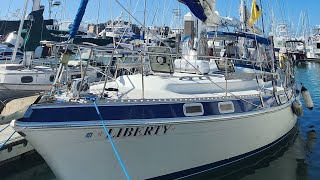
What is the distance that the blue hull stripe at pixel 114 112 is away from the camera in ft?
20.4

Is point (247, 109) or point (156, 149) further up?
point (247, 109)

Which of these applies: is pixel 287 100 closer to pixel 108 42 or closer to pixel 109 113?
pixel 109 113

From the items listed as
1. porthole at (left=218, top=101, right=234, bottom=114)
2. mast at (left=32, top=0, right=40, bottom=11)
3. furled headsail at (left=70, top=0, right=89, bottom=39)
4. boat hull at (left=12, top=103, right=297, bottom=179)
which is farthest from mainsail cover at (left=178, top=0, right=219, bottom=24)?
mast at (left=32, top=0, right=40, bottom=11)

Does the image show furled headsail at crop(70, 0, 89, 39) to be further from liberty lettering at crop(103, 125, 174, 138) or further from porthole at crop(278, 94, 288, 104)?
porthole at crop(278, 94, 288, 104)

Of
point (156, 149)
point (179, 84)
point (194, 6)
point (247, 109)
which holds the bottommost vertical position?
point (156, 149)

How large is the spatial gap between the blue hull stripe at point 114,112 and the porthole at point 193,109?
81mm

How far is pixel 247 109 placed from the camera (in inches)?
346

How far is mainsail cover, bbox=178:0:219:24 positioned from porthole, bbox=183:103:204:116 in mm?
3423

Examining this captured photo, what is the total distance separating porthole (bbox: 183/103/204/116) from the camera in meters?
7.59

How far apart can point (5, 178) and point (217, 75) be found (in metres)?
6.44

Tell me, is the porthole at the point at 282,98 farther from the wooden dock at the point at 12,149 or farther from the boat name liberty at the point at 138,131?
the wooden dock at the point at 12,149

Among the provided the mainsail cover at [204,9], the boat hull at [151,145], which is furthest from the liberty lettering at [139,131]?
the mainsail cover at [204,9]

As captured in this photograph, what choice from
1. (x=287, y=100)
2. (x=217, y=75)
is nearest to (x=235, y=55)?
(x=287, y=100)

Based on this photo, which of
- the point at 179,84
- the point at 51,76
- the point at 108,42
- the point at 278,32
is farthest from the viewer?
the point at 278,32
